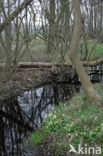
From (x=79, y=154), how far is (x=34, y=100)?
5550mm

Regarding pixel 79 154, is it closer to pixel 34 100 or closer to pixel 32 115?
pixel 32 115

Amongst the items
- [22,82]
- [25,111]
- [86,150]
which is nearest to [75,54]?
[86,150]

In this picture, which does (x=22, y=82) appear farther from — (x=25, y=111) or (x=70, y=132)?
(x=70, y=132)

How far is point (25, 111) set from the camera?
841 cm

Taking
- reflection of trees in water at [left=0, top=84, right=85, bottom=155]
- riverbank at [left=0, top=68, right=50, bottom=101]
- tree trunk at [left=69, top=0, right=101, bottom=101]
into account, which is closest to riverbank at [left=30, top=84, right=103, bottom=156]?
tree trunk at [left=69, top=0, right=101, bottom=101]

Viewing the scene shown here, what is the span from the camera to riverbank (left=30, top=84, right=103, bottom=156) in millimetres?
4828

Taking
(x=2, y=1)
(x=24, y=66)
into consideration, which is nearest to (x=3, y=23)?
(x=2, y=1)

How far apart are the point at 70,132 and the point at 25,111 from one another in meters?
3.60

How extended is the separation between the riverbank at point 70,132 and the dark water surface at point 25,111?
0.58 meters

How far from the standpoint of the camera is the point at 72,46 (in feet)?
20.6

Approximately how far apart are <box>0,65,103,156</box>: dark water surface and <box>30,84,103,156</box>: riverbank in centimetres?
58

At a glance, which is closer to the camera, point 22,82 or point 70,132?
A: point 70,132

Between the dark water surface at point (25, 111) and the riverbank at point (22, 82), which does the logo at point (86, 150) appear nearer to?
the dark water surface at point (25, 111)

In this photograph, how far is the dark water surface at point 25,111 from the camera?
5.79 meters
